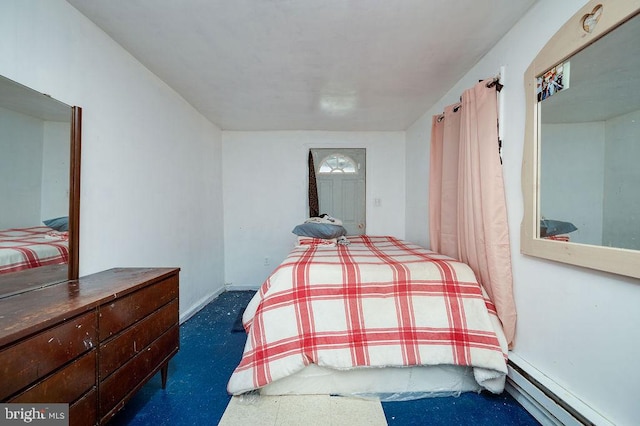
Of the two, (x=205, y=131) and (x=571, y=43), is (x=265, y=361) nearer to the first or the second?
(x=571, y=43)

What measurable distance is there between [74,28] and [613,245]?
9.46ft

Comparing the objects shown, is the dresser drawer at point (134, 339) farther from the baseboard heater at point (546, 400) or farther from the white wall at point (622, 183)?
the white wall at point (622, 183)

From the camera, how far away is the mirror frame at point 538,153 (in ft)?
3.36

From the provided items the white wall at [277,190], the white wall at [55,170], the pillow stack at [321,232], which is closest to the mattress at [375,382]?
the pillow stack at [321,232]

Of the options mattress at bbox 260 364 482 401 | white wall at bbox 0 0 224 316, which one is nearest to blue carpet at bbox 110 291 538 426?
mattress at bbox 260 364 482 401

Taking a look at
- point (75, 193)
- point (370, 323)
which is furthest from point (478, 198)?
point (75, 193)

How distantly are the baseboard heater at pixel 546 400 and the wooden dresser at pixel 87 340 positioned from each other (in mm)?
2061

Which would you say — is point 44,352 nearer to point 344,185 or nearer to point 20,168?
point 20,168

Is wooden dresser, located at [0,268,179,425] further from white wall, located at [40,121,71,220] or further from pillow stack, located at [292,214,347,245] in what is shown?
pillow stack, located at [292,214,347,245]

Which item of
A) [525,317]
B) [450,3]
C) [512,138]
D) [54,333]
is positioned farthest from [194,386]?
[450,3]

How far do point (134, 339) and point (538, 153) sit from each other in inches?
91.9

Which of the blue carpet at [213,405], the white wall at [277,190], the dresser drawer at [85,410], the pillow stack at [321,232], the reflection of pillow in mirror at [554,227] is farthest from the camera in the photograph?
the white wall at [277,190]

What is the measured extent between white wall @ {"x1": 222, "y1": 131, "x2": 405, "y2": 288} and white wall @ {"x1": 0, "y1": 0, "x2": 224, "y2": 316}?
2.55ft

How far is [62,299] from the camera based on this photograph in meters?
1.11
